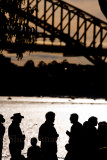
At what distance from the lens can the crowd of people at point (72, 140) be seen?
30.3 ft

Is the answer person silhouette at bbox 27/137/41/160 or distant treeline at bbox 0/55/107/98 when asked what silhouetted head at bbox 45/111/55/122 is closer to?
person silhouette at bbox 27/137/41/160

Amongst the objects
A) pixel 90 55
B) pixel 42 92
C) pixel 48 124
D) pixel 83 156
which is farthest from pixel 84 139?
pixel 42 92

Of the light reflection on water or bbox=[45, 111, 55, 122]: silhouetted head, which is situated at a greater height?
the light reflection on water

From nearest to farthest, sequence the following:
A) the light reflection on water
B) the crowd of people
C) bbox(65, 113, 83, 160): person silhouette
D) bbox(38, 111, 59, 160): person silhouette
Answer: the crowd of people, bbox(65, 113, 83, 160): person silhouette, bbox(38, 111, 59, 160): person silhouette, the light reflection on water

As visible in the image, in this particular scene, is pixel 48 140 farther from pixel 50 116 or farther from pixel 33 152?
pixel 33 152

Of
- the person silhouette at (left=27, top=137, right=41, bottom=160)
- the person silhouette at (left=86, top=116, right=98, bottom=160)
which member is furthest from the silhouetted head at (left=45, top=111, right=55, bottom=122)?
the person silhouette at (left=86, top=116, right=98, bottom=160)

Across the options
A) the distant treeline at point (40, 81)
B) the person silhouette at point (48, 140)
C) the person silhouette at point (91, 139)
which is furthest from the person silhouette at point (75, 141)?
the distant treeline at point (40, 81)

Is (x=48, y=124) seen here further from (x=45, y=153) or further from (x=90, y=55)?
(x=90, y=55)

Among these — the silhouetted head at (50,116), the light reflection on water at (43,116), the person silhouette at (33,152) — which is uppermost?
the light reflection on water at (43,116)

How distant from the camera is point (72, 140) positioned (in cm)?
1000

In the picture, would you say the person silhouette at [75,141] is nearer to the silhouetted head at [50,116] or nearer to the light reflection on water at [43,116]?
the silhouetted head at [50,116]

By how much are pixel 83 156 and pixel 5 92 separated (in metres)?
181

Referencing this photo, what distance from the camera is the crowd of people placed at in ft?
30.3

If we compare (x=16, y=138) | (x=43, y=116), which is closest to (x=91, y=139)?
(x=16, y=138)
